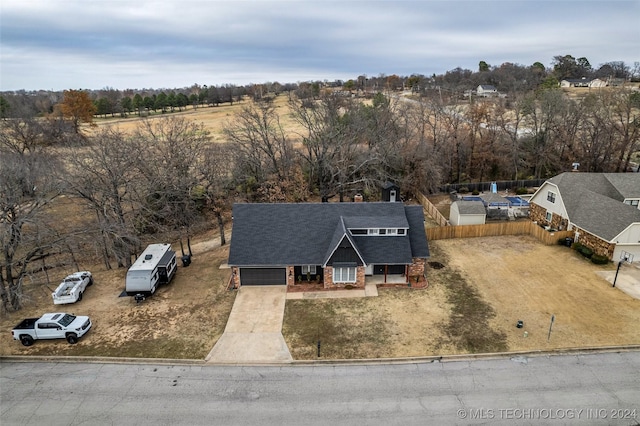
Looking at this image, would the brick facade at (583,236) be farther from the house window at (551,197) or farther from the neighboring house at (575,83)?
the neighboring house at (575,83)

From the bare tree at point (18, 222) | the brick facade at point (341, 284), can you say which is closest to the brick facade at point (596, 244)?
the brick facade at point (341, 284)

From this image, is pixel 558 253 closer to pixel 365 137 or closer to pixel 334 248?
pixel 334 248

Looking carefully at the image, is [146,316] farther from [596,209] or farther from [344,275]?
[596,209]

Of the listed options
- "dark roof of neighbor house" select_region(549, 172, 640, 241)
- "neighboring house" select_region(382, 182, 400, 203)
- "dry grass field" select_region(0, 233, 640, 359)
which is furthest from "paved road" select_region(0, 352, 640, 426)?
"neighboring house" select_region(382, 182, 400, 203)

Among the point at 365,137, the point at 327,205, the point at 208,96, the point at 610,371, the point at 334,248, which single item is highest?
the point at 208,96

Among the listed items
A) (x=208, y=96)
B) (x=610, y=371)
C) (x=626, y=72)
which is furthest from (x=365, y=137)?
(x=626, y=72)

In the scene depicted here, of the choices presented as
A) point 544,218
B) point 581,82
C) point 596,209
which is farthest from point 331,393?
point 581,82

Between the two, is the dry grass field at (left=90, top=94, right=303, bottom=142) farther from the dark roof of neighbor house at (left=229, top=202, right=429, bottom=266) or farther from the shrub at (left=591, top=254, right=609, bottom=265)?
the shrub at (left=591, top=254, right=609, bottom=265)
